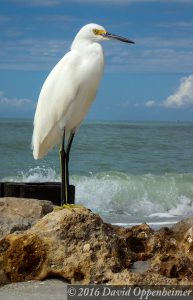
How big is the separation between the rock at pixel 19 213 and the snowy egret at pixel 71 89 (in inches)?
A: 11.7

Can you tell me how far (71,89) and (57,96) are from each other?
17 cm

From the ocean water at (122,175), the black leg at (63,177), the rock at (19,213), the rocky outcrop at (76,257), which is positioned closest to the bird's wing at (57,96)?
the black leg at (63,177)

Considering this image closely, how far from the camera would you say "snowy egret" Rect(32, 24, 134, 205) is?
6.51 m

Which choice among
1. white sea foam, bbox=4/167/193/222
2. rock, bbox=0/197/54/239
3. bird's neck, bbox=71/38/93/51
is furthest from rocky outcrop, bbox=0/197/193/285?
white sea foam, bbox=4/167/193/222

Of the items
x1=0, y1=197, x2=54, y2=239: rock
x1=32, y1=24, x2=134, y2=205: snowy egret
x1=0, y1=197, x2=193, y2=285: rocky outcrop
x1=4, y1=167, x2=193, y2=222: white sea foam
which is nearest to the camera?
x1=0, y1=197, x2=193, y2=285: rocky outcrop

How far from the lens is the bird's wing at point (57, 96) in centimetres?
653

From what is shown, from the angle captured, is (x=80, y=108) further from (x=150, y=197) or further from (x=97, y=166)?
(x=97, y=166)

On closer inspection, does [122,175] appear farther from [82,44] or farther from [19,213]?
[19,213]

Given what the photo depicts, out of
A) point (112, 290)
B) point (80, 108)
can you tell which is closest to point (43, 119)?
point (80, 108)

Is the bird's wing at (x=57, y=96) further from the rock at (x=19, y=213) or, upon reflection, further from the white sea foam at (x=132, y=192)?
the white sea foam at (x=132, y=192)

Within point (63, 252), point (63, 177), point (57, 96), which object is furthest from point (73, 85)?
point (63, 252)

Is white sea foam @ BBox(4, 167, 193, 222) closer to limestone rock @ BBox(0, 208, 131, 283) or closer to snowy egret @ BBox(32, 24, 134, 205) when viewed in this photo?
snowy egret @ BBox(32, 24, 134, 205)

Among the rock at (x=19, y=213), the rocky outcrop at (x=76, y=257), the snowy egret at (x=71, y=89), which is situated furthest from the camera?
the snowy egret at (x=71, y=89)

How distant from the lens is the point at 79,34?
6.56 m
